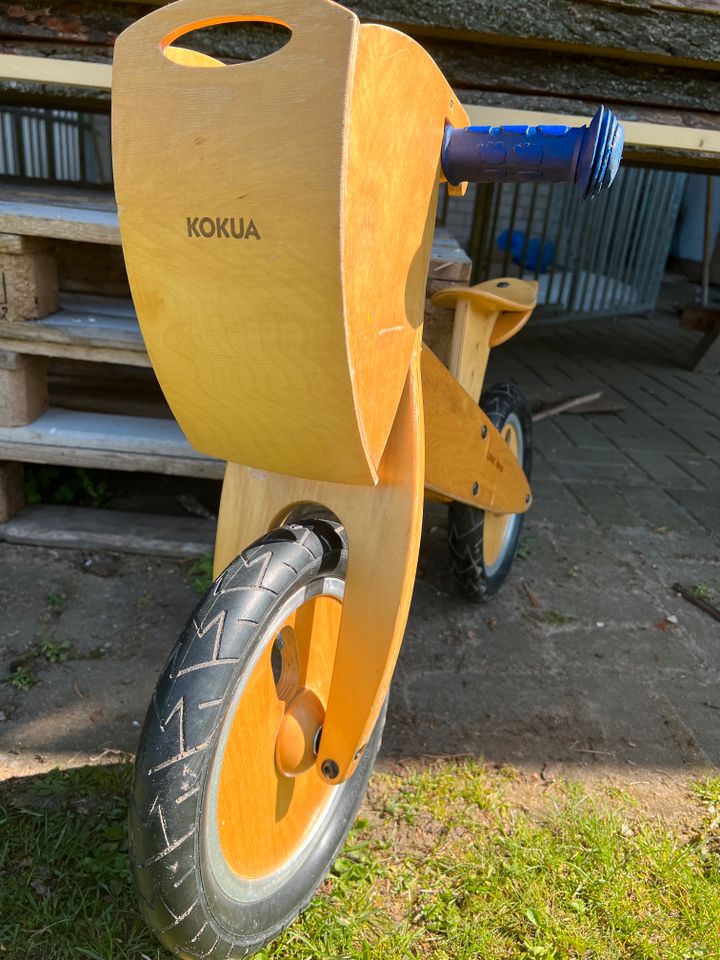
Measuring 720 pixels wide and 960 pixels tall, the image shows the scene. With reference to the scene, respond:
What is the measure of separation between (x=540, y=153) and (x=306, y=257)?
0.43 meters

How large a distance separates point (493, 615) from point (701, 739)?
681mm

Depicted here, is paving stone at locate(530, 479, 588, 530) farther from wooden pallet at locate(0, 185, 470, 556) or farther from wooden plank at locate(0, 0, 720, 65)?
wooden plank at locate(0, 0, 720, 65)

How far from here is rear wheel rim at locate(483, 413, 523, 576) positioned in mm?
2467

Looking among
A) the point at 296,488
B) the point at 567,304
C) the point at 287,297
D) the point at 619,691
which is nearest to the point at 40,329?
the point at 296,488

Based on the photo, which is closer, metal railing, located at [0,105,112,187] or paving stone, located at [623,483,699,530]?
paving stone, located at [623,483,699,530]

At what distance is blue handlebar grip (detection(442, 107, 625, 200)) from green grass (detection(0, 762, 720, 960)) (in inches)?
49.0

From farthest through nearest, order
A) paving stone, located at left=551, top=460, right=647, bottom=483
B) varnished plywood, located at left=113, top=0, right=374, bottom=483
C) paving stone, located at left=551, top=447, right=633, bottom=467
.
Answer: paving stone, located at left=551, top=447, right=633, bottom=467, paving stone, located at left=551, top=460, right=647, bottom=483, varnished plywood, located at left=113, top=0, right=374, bottom=483

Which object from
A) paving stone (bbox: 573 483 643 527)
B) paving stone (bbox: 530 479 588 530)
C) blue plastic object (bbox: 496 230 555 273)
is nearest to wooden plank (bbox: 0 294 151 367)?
paving stone (bbox: 530 479 588 530)

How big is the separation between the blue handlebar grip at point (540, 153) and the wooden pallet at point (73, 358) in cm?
107

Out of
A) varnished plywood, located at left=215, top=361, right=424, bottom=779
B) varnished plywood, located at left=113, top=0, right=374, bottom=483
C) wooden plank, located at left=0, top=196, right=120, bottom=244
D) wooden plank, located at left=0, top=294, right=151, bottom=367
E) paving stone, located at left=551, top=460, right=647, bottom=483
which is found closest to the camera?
varnished plywood, located at left=113, top=0, right=374, bottom=483

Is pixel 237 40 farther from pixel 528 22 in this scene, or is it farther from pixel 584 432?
pixel 584 432

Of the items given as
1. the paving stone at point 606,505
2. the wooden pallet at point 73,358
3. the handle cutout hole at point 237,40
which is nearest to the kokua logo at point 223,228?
the wooden pallet at point 73,358

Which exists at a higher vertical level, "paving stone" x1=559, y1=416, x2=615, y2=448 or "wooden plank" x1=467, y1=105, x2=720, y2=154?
"wooden plank" x1=467, y1=105, x2=720, y2=154

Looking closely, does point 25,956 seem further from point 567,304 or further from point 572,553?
point 567,304
